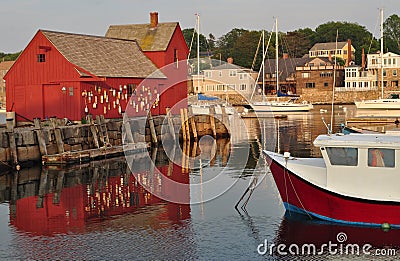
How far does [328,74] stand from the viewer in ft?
363

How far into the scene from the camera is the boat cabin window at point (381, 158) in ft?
57.4

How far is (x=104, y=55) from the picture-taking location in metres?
41.2

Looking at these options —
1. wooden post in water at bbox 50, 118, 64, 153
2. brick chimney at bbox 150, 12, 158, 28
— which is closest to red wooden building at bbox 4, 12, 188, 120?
wooden post in water at bbox 50, 118, 64, 153

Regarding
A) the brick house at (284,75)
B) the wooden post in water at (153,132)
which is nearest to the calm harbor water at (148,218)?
the wooden post in water at (153,132)

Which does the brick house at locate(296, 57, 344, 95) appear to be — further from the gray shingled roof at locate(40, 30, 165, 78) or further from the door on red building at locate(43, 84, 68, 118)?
the door on red building at locate(43, 84, 68, 118)

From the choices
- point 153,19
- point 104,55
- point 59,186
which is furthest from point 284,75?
point 59,186

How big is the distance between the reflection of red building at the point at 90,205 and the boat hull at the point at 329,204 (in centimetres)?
328

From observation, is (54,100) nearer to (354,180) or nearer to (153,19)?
(153,19)

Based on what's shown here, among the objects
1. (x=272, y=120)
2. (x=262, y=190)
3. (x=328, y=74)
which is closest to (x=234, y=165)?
(x=262, y=190)

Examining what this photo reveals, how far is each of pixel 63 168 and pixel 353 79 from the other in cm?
8793

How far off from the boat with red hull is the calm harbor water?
1.47ft

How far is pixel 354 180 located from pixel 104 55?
2636 cm

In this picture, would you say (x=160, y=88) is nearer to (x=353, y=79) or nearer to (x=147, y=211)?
(x=147, y=211)

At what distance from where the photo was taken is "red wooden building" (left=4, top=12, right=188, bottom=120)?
1476 inches
